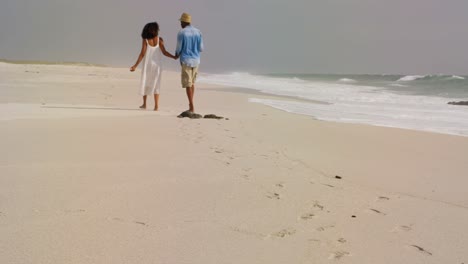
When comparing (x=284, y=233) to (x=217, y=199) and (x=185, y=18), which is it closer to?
(x=217, y=199)

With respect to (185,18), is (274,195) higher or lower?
lower

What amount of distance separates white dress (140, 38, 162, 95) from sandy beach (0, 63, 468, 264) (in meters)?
2.91

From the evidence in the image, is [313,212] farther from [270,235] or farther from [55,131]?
[55,131]

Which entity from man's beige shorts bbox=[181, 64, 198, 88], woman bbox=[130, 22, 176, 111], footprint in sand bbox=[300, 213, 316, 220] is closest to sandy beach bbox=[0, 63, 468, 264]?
footprint in sand bbox=[300, 213, 316, 220]

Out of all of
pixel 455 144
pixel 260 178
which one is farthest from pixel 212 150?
pixel 455 144

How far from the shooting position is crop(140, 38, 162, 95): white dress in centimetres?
780

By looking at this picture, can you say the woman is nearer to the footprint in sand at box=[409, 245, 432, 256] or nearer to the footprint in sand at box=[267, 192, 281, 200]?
the footprint in sand at box=[267, 192, 281, 200]

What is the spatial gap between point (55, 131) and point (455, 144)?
4711 mm

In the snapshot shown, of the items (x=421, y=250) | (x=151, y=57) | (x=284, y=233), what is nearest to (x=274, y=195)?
(x=284, y=233)

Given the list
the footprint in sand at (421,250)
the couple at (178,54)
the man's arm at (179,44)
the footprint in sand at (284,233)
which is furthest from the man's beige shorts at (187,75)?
the footprint in sand at (421,250)

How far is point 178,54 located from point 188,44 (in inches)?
9.5

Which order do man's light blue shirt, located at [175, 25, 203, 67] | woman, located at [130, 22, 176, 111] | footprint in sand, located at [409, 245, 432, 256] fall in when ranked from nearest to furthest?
footprint in sand, located at [409, 245, 432, 256], man's light blue shirt, located at [175, 25, 203, 67], woman, located at [130, 22, 176, 111]

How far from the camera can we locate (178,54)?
7.57 m

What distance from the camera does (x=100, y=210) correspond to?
236cm
